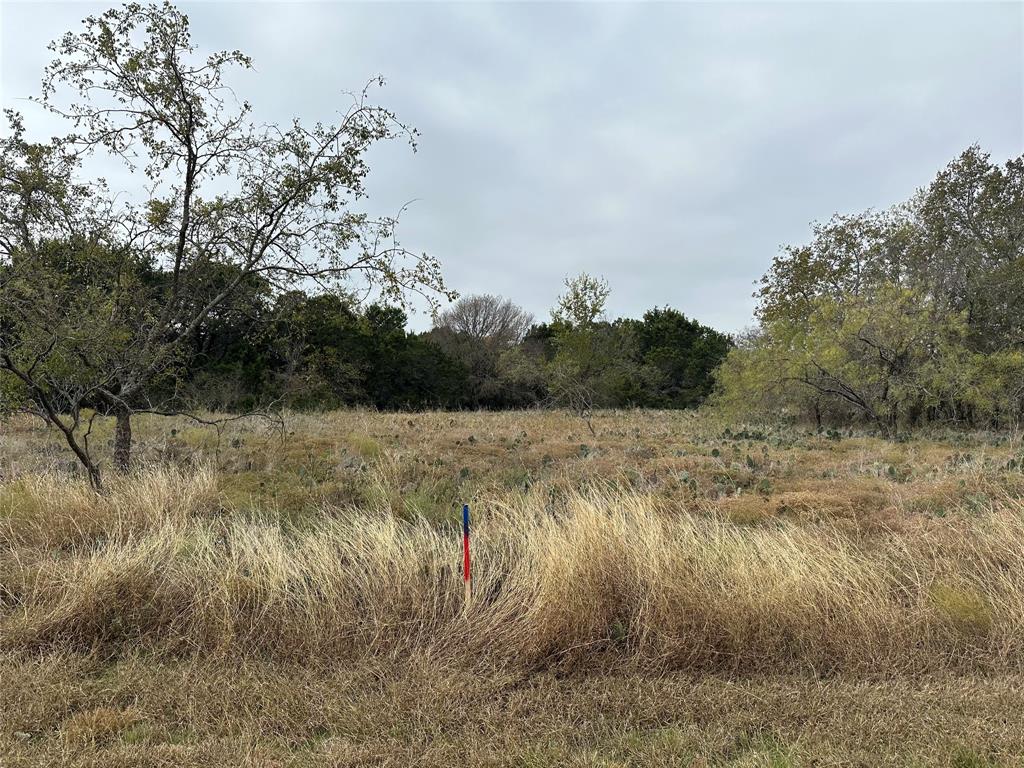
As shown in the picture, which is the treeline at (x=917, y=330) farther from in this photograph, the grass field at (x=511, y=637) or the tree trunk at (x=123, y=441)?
the tree trunk at (x=123, y=441)

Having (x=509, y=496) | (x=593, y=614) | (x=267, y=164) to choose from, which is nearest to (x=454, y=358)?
(x=267, y=164)

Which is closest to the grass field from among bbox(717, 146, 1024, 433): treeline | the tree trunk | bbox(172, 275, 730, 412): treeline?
the tree trunk

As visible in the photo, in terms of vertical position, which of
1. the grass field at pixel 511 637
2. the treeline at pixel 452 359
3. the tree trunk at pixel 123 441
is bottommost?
the grass field at pixel 511 637

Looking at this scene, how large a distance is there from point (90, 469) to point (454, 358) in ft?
101

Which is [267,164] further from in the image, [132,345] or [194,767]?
[194,767]

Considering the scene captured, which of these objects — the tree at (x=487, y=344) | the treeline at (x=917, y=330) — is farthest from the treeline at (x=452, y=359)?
the treeline at (x=917, y=330)

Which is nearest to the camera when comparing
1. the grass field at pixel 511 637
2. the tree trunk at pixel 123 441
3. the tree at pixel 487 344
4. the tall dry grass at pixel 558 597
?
the grass field at pixel 511 637

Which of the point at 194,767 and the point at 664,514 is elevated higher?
the point at 664,514

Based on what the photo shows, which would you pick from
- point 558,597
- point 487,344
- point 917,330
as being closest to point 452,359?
point 487,344

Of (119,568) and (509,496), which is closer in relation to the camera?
(119,568)

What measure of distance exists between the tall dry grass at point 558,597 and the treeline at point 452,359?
4.67 metres

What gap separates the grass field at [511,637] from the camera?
2.74 m

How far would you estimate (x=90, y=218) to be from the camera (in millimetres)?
8086

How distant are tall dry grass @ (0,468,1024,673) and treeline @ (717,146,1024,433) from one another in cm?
1191
